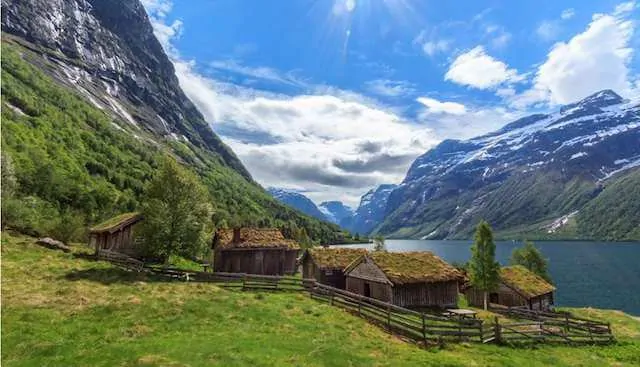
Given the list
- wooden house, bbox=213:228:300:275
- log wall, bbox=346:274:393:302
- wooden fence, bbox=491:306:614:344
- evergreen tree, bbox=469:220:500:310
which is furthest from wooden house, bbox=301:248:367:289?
wooden fence, bbox=491:306:614:344

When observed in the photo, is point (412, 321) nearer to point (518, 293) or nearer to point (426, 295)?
point (426, 295)

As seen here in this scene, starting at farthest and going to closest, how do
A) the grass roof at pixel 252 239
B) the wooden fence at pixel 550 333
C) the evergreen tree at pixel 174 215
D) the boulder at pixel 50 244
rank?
the grass roof at pixel 252 239
the boulder at pixel 50 244
the evergreen tree at pixel 174 215
the wooden fence at pixel 550 333

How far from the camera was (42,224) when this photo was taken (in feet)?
211

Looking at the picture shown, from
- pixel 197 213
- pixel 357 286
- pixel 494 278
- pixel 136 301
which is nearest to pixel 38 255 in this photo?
pixel 197 213

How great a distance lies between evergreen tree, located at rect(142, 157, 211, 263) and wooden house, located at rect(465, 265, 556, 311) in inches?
1785

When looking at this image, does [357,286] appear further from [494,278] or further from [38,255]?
[38,255]

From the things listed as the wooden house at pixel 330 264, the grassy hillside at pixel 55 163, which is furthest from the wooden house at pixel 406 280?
the grassy hillside at pixel 55 163

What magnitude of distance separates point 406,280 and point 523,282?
2881cm

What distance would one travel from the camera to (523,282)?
6856 centimetres

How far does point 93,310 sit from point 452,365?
23.5 metres

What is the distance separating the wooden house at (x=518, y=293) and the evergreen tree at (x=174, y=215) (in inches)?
1785

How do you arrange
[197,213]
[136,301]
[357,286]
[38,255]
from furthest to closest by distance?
[357,286] < [197,213] < [38,255] < [136,301]

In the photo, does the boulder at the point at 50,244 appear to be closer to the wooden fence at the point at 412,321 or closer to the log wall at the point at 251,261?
the wooden fence at the point at 412,321

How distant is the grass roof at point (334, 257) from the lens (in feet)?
207
